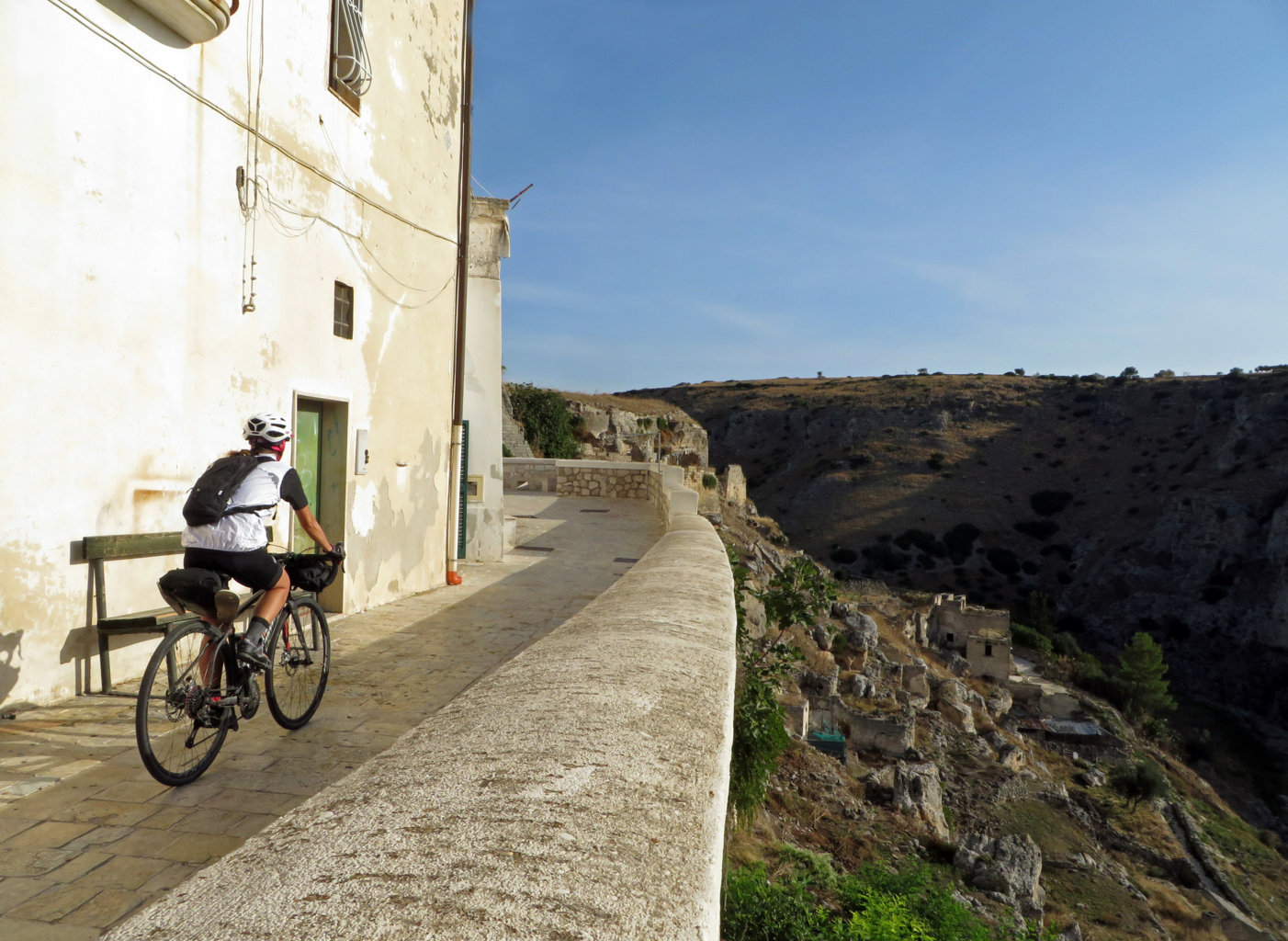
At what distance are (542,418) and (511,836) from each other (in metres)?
30.2

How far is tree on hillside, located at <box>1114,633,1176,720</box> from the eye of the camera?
46.6 m

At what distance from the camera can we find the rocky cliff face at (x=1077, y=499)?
5812 cm

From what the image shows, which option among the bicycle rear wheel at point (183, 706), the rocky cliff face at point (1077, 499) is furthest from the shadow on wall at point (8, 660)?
the rocky cliff face at point (1077, 499)

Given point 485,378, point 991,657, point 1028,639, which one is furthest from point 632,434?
point 1028,639

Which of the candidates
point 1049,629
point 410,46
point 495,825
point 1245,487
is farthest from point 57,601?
point 1245,487

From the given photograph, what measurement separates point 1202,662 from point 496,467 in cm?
6165

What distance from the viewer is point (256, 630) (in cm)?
387

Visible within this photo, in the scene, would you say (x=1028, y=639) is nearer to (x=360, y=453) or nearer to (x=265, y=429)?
(x=360, y=453)

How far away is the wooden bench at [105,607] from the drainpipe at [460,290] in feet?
15.2

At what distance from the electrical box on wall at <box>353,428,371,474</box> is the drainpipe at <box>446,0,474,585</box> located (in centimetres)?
218

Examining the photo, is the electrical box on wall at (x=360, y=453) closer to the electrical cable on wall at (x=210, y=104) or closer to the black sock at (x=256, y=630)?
the electrical cable on wall at (x=210, y=104)

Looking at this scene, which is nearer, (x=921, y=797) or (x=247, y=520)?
(x=247, y=520)

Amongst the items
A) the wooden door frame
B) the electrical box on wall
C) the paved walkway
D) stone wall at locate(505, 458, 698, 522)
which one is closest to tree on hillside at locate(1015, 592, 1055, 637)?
stone wall at locate(505, 458, 698, 522)

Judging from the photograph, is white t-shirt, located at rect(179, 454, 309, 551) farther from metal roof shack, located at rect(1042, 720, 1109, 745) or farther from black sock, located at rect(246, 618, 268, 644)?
metal roof shack, located at rect(1042, 720, 1109, 745)
